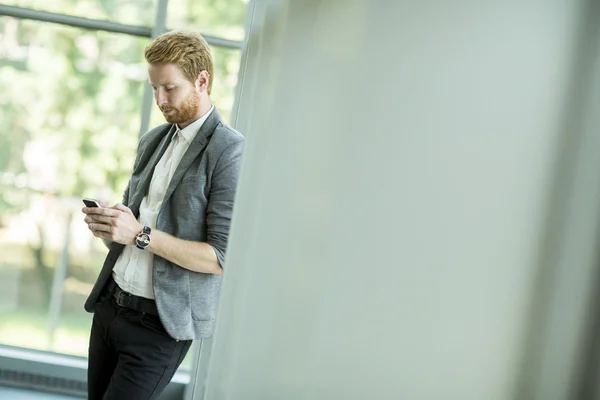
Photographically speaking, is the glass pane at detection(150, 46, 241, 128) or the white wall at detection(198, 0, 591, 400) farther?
the glass pane at detection(150, 46, 241, 128)

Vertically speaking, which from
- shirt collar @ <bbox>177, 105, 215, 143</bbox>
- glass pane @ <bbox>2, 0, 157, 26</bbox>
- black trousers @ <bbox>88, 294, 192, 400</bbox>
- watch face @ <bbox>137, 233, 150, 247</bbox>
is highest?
glass pane @ <bbox>2, 0, 157, 26</bbox>

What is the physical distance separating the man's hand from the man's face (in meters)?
0.30

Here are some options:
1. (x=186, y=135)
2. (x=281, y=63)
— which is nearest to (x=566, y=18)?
(x=281, y=63)

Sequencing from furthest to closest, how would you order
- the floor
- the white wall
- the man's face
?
the floor < the man's face < the white wall

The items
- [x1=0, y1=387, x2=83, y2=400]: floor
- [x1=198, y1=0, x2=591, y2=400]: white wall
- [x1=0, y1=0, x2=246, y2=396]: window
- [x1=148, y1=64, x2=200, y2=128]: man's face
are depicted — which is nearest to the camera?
[x1=198, y1=0, x2=591, y2=400]: white wall

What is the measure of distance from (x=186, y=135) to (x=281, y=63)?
0.60 meters

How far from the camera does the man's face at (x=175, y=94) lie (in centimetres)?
166

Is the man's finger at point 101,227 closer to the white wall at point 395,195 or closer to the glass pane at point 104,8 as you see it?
the white wall at point 395,195

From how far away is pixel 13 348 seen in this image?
10.8 feet

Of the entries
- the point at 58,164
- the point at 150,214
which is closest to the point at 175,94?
the point at 150,214

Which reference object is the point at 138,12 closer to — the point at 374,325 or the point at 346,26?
the point at 346,26

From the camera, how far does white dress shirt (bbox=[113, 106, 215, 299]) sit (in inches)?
64.0

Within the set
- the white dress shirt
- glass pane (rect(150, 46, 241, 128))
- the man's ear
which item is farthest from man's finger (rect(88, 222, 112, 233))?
glass pane (rect(150, 46, 241, 128))

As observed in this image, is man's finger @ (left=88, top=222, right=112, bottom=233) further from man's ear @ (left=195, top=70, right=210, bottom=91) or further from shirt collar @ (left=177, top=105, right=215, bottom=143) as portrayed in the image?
man's ear @ (left=195, top=70, right=210, bottom=91)
